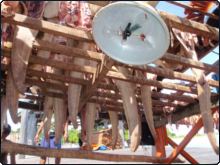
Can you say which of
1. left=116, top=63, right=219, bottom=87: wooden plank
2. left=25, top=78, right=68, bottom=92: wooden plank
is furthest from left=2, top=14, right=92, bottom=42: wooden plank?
left=25, top=78, right=68, bottom=92: wooden plank

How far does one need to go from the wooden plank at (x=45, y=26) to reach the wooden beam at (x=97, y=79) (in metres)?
0.25

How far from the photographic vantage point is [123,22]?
7.77ft

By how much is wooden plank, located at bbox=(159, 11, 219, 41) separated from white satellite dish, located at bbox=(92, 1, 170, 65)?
0.38 m

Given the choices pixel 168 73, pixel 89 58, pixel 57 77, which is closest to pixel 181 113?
pixel 168 73

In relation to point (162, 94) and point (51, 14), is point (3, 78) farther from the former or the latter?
point (162, 94)

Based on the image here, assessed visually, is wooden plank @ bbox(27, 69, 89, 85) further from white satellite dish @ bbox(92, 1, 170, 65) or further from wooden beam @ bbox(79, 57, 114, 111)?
white satellite dish @ bbox(92, 1, 170, 65)

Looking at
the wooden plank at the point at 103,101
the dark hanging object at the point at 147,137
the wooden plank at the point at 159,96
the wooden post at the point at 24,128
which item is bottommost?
the wooden post at the point at 24,128

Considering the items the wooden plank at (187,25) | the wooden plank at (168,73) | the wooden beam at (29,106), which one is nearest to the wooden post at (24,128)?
the wooden beam at (29,106)

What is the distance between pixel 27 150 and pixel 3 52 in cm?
92

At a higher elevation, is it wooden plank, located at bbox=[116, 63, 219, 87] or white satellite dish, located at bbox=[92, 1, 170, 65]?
white satellite dish, located at bbox=[92, 1, 170, 65]

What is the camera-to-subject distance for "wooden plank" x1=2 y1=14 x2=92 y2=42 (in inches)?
105

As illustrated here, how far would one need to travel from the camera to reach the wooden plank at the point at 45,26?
267 centimetres

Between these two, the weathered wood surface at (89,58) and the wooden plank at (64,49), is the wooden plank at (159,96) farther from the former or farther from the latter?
the wooden plank at (64,49)

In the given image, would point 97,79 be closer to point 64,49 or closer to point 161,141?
point 64,49
